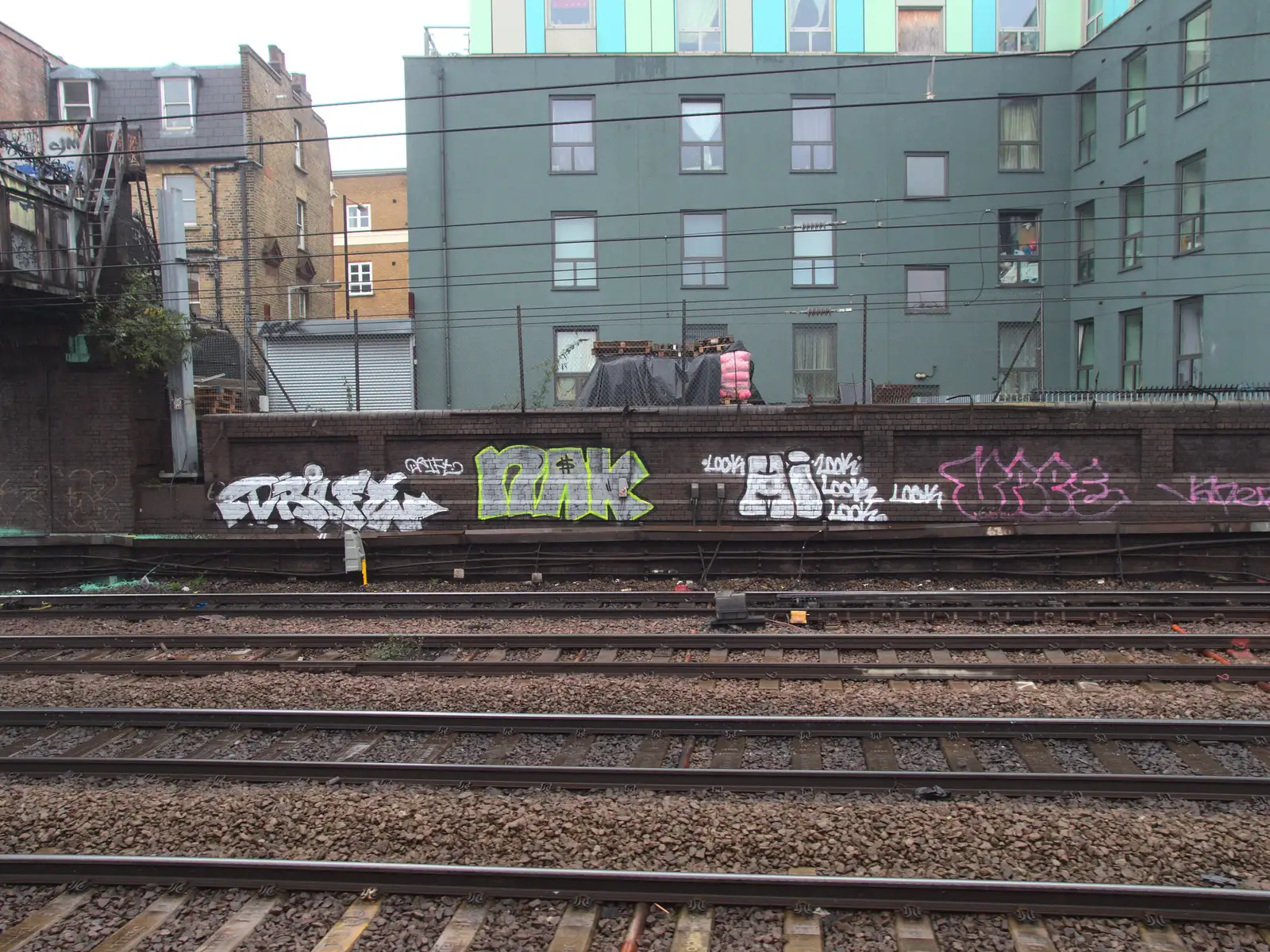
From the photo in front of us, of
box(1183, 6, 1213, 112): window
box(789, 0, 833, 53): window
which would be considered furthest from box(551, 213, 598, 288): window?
box(1183, 6, 1213, 112): window

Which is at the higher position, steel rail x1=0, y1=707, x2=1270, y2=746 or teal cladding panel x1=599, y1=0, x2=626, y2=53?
teal cladding panel x1=599, y1=0, x2=626, y2=53

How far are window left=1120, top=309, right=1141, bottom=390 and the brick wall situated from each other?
10.6 m

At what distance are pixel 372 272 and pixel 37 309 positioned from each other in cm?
2735

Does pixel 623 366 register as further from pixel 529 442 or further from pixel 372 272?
pixel 372 272

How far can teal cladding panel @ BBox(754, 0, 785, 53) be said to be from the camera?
25.2 meters

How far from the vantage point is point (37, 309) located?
48.1 ft

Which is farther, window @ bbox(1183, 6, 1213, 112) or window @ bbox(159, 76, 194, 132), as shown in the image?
window @ bbox(159, 76, 194, 132)

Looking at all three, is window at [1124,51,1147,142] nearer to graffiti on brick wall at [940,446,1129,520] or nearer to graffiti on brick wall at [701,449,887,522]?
graffiti on brick wall at [940,446,1129,520]

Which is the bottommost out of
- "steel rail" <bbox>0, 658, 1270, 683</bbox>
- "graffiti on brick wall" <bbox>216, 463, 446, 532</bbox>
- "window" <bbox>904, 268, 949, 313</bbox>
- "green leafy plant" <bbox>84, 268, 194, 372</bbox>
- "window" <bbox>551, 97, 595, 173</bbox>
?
"steel rail" <bbox>0, 658, 1270, 683</bbox>

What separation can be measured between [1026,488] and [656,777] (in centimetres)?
986

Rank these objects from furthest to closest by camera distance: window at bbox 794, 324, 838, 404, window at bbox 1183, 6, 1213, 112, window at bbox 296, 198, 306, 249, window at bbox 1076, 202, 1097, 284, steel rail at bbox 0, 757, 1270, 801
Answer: window at bbox 296, 198, 306, 249 → window at bbox 794, 324, 838, 404 → window at bbox 1076, 202, 1097, 284 → window at bbox 1183, 6, 1213, 112 → steel rail at bbox 0, 757, 1270, 801

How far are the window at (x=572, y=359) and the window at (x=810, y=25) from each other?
34.2 feet

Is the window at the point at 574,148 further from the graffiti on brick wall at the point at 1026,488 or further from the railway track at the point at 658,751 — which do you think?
the railway track at the point at 658,751

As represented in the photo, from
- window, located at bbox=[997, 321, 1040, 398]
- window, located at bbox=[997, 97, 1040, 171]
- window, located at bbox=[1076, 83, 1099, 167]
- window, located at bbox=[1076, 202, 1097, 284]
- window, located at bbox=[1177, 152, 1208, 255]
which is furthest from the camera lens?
window, located at bbox=[997, 97, 1040, 171]
